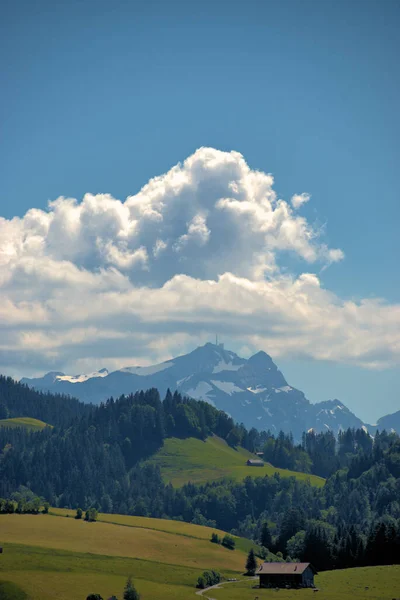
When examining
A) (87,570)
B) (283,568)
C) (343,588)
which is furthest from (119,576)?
(343,588)

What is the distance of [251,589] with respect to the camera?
160125 mm

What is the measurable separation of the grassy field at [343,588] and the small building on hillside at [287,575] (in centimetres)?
245

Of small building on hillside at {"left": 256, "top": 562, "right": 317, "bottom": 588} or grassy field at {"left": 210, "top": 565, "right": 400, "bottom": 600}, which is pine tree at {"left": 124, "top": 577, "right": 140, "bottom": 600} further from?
small building on hillside at {"left": 256, "top": 562, "right": 317, "bottom": 588}

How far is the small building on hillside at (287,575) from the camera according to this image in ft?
528

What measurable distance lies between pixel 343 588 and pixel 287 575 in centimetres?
1431

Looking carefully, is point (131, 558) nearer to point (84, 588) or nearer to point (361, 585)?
point (84, 588)

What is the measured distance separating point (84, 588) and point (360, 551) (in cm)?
7351

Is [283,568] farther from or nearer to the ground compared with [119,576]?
Answer: farther from the ground

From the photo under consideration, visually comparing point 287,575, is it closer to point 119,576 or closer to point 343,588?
point 343,588

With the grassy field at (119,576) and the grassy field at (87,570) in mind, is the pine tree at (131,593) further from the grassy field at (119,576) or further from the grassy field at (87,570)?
the grassy field at (87,570)

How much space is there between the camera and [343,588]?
499 feet

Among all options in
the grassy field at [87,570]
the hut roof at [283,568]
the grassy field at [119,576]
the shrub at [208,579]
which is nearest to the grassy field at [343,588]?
the grassy field at [119,576]

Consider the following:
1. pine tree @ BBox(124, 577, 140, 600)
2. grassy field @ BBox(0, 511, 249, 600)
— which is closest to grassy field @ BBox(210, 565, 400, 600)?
grassy field @ BBox(0, 511, 249, 600)

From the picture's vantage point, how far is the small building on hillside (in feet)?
528
